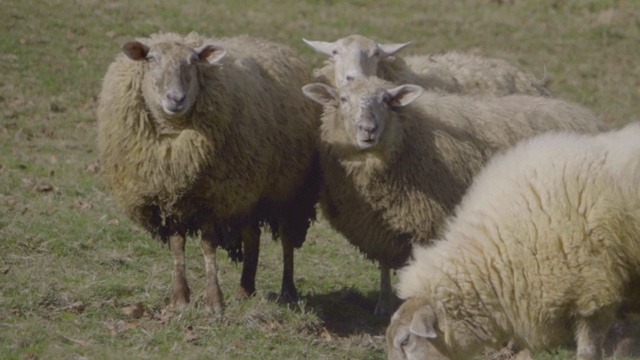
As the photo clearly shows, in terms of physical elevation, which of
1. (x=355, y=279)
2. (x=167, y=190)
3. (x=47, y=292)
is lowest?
(x=355, y=279)

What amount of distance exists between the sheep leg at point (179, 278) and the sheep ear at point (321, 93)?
161 centimetres

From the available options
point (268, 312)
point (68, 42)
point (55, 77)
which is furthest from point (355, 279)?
point (68, 42)

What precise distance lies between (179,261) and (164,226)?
32cm

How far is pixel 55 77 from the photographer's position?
54.9 ft

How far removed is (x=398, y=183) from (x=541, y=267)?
228 cm

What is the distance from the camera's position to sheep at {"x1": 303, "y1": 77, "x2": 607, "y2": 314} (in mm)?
8773

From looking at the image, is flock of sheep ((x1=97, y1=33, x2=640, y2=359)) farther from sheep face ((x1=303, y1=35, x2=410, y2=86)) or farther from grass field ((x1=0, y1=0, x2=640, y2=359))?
grass field ((x1=0, y1=0, x2=640, y2=359))

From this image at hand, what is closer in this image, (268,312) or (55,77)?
(268,312)

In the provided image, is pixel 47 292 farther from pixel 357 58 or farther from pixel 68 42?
pixel 68 42

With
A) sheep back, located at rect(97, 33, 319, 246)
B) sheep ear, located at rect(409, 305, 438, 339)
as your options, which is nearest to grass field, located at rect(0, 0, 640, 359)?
sheep back, located at rect(97, 33, 319, 246)

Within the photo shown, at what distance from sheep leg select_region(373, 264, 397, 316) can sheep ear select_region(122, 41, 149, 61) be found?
277 centimetres

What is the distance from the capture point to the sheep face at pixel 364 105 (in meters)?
8.62

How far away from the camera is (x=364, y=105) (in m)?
8.70

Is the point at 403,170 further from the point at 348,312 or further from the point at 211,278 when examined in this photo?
the point at 211,278
